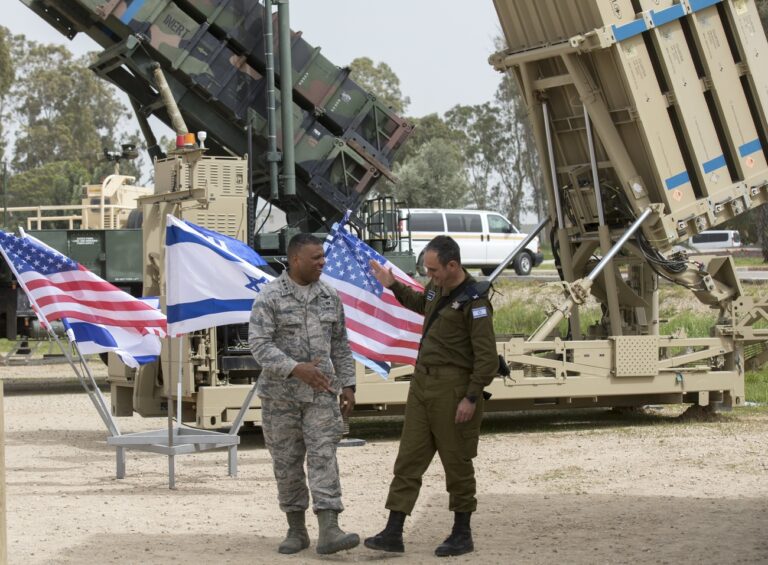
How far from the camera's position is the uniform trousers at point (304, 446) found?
22.8ft

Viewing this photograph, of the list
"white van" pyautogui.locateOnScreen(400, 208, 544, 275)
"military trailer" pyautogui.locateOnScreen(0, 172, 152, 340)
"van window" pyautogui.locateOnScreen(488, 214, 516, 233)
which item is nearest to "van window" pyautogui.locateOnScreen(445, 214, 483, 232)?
"white van" pyautogui.locateOnScreen(400, 208, 544, 275)

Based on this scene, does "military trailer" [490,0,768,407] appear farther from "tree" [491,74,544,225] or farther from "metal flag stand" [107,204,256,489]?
"tree" [491,74,544,225]

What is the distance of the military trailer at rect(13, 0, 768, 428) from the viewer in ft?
39.0

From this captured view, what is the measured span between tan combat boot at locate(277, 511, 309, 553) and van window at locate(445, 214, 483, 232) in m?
28.6

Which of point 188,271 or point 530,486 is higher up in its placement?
point 188,271

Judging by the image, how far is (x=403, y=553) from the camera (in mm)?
7078

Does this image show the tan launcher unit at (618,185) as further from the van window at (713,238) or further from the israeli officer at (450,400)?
the van window at (713,238)

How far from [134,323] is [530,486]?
11.3 feet

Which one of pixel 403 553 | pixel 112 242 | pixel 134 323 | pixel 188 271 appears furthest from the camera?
pixel 112 242

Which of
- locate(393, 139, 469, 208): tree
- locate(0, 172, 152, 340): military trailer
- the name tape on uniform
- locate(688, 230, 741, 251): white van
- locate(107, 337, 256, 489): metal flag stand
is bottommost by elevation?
locate(107, 337, 256, 489): metal flag stand

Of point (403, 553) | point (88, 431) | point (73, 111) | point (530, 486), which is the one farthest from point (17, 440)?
point (73, 111)

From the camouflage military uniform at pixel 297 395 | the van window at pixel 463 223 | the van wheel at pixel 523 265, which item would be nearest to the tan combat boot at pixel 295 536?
the camouflage military uniform at pixel 297 395

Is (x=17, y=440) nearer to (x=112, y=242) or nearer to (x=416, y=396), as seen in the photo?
(x=112, y=242)

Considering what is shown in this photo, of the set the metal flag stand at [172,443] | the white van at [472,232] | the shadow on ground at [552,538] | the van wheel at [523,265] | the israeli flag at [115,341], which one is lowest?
the shadow on ground at [552,538]
